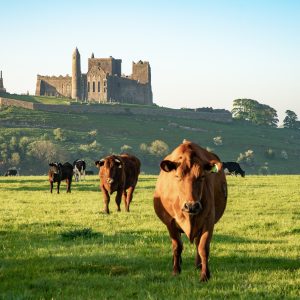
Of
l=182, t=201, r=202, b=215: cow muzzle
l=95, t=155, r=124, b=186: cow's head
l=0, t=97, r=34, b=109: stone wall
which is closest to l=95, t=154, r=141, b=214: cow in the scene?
l=95, t=155, r=124, b=186: cow's head

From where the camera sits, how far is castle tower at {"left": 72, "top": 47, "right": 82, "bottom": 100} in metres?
191

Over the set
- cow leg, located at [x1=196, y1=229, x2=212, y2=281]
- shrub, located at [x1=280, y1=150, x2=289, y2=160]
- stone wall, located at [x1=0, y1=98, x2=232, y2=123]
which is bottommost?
cow leg, located at [x1=196, y1=229, x2=212, y2=281]

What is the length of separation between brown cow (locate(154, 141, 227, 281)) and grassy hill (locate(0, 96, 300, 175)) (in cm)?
9937

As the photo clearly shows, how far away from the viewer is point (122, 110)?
175 metres

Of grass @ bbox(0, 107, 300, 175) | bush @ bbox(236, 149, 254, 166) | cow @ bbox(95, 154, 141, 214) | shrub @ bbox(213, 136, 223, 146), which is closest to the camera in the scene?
cow @ bbox(95, 154, 141, 214)

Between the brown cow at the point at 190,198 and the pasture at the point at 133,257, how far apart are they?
586 millimetres

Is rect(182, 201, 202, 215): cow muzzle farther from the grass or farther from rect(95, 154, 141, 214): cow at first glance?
the grass

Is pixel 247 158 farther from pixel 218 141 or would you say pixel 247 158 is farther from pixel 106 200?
pixel 106 200

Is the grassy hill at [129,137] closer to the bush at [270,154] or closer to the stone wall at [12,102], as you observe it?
the bush at [270,154]

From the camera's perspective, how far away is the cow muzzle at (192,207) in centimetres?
907

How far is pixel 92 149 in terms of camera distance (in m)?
124

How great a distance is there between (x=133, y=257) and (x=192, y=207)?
9.46ft

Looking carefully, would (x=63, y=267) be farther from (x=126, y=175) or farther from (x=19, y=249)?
(x=126, y=175)

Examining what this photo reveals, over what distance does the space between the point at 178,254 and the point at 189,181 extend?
1.58 meters
